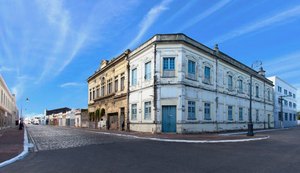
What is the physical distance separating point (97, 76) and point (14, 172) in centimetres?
4218

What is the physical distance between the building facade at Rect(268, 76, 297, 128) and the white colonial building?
79.7 ft

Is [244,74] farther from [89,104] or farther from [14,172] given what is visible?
Answer: [14,172]

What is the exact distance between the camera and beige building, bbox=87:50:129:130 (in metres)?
36.2

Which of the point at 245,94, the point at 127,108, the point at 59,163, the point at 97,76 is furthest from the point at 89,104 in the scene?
the point at 59,163

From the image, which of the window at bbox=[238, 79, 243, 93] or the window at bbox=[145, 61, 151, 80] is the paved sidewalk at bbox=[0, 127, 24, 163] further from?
the window at bbox=[238, 79, 243, 93]

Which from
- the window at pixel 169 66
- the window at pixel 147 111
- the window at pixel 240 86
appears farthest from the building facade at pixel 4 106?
the window at pixel 240 86

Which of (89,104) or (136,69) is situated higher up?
(136,69)

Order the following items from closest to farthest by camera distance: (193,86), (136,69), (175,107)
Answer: (175,107) < (193,86) < (136,69)

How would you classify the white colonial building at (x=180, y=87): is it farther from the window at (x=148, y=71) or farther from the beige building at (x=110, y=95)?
the beige building at (x=110, y=95)

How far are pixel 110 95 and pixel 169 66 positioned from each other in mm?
15951

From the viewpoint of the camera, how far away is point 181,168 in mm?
8859

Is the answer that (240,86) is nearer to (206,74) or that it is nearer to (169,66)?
(206,74)

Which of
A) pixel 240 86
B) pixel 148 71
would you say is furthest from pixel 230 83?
pixel 148 71

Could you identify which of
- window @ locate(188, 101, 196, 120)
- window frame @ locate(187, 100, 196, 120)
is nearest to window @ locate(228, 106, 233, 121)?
window frame @ locate(187, 100, 196, 120)
